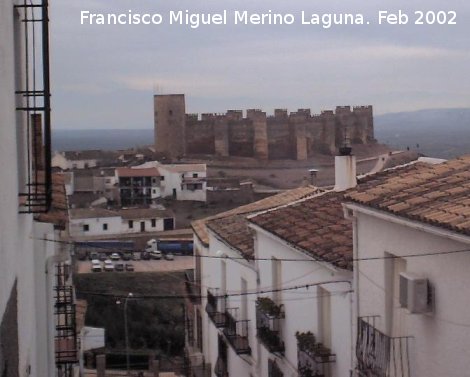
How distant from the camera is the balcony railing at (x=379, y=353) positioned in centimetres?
632

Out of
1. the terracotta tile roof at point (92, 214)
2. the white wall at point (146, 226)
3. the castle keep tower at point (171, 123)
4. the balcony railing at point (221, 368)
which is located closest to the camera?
the balcony railing at point (221, 368)

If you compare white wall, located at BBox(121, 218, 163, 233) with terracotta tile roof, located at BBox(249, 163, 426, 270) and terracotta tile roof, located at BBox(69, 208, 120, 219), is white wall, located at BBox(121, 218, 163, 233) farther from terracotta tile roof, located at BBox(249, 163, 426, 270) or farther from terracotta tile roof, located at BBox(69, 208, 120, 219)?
terracotta tile roof, located at BBox(249, 163, 426, 270)

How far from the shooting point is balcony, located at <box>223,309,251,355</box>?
1148 cm

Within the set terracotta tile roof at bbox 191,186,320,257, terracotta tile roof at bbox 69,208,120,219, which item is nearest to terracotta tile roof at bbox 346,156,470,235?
terracotta tile roof at bbox 191,186,320,257

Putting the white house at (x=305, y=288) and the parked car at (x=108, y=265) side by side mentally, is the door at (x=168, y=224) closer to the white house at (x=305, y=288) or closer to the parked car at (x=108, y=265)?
the parked car at (x=108, y=265)

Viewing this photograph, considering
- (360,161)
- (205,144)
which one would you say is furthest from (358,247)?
(205,144)

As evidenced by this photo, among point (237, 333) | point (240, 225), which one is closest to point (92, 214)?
point (240, 225)

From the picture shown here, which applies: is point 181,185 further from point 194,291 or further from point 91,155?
point 194,291

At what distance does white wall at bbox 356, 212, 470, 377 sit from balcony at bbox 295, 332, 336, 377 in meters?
1.37

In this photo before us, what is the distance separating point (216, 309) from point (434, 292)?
24.9 feet

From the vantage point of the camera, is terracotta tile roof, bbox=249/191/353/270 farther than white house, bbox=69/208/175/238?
No

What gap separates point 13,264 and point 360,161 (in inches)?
2404

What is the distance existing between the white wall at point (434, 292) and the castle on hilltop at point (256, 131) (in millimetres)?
67160

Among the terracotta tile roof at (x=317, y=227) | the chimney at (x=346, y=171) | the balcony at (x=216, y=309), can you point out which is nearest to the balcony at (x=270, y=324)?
the terracotta tile roof at (x=317, y=227)
